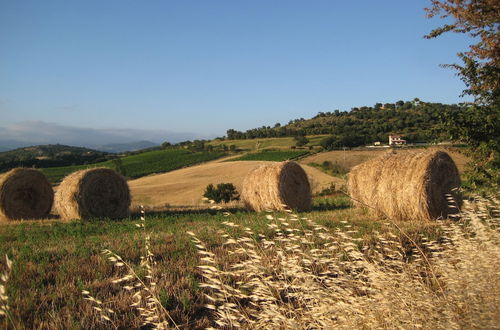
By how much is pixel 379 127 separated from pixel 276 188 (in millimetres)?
56915

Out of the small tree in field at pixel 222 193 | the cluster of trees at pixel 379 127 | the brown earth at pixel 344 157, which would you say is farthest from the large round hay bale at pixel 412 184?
the brown earth at pixel 344 157

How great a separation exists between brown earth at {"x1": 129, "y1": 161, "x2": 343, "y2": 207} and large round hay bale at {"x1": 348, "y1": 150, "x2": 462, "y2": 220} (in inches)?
694

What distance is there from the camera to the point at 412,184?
422 inches

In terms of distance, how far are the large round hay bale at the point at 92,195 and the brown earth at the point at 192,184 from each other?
1338 cm

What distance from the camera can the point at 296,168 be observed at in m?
17.1

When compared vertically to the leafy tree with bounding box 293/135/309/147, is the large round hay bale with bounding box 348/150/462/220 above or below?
below

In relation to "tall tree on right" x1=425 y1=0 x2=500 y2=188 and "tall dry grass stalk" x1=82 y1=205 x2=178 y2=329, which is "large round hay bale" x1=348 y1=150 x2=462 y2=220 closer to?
"tall tree on right" x1=425 y1=0 x2=500 y2=188

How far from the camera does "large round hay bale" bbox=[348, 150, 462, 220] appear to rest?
1065cm

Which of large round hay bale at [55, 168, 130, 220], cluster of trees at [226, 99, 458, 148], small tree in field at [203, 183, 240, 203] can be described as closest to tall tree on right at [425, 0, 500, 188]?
cluster of trees at [226, 99, 458, 148]

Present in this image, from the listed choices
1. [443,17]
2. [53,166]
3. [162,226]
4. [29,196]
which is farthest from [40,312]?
[53,166]

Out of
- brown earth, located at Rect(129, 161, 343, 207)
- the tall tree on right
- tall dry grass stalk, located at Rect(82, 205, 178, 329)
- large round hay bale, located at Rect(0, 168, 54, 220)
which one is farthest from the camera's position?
brown earth, located at Rect(129, 161, 343, 207)

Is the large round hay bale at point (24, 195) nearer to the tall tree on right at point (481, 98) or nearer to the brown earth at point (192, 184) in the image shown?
the brown earth at point (192, 184)

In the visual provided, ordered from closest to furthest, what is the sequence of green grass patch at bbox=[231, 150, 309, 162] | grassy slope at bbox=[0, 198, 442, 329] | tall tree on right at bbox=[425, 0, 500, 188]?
grassy slope at bbox=[0, 198, 442, 329]
tall tree on right at bbox=[425, 0, 500, 188]
green grass patch at bbox=[231, 150, 309, 162]

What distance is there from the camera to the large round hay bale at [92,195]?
14.6 meters
